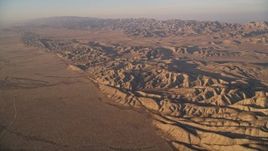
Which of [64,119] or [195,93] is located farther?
[195,93]

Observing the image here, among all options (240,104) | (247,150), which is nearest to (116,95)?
(240,104)

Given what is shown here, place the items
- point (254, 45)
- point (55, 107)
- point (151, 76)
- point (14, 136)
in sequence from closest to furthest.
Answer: point (14, 136) → point (55, 107) → point (151, 76) → point (254, 45)

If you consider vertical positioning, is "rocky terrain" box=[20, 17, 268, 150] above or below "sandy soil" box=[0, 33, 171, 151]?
above

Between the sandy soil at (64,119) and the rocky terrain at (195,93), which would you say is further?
the rocky terrain at (195,93)

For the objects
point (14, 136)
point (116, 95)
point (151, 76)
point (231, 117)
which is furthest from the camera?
point (151, 76)

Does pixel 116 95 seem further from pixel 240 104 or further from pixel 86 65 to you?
pixel 86 65

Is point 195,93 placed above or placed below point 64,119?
above

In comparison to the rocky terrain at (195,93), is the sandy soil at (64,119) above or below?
below

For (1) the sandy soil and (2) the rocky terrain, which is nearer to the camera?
(1) the sandy soil
